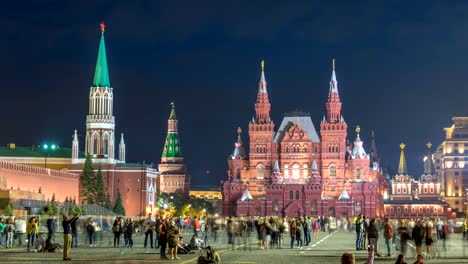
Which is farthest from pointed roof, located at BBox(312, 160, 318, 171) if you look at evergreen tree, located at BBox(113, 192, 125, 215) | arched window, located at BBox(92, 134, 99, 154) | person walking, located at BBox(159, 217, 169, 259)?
person walking, located at BBox(159, 217, 169, 259)

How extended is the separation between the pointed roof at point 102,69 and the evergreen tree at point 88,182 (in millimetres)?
15023

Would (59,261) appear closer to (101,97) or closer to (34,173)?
(34,173)

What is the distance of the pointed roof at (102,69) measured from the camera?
15600 centimetres

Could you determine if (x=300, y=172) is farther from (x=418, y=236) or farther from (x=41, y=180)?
(x=418, y=236)

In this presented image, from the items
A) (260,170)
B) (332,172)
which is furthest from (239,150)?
(332,172)

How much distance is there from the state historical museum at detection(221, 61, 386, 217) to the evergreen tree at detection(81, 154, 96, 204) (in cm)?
2852

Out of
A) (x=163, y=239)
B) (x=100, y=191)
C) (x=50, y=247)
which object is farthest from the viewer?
(x=100, y=191)

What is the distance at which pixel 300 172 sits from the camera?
6491 inches

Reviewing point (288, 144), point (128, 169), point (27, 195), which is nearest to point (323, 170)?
point (288, 144)

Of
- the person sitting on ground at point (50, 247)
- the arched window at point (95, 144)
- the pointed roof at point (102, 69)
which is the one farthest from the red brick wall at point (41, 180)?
the person sitting on ground at point (50, 247)

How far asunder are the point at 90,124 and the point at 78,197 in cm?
1475

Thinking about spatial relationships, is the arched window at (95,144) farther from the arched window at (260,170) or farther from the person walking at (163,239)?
the person walking at (163,239)

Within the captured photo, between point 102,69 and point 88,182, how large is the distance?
863 inches

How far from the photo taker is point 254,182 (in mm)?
166250
